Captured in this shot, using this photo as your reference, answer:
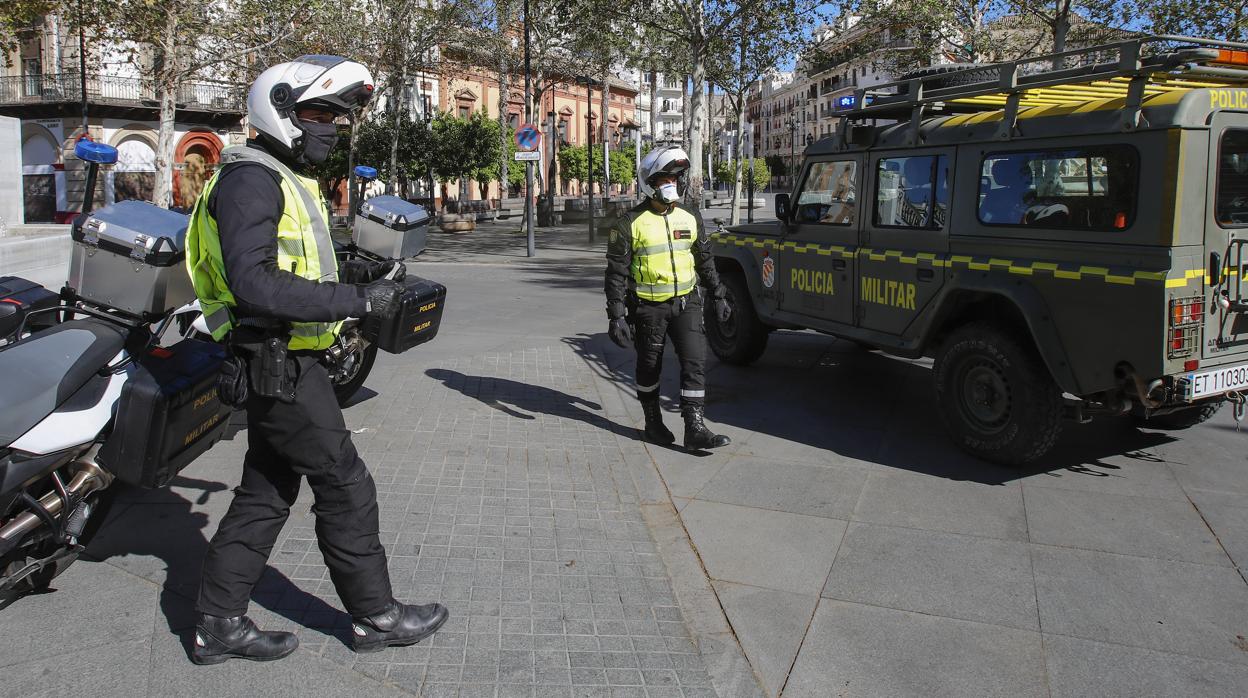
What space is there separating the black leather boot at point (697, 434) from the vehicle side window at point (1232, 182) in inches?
120

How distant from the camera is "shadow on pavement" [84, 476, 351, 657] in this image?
360 centimetres

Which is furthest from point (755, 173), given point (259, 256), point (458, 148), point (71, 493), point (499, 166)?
point (259, 256)

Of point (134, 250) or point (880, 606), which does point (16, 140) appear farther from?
point (880, 606)

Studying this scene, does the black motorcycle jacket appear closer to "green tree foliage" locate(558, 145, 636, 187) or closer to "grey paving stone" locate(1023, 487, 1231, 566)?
"grey paving stone" locate(1023, 487, 1231, 566)

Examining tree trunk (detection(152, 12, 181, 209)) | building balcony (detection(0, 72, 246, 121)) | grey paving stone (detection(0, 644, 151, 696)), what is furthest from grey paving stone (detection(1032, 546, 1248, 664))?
building balcony (detection(0, 72, 246, 121))

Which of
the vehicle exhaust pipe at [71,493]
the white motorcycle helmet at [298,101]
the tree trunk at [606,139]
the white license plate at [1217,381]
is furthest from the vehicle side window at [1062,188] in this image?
the tree trunk at [606,139]

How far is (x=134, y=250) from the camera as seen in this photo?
12.5ft

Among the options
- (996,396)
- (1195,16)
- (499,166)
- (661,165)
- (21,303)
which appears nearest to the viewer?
(21,303)

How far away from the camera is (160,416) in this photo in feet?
11.1

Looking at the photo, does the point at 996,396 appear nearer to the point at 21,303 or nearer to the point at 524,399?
the point at 524,399

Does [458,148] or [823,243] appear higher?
[458,148]

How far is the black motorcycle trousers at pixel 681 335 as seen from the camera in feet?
19.6

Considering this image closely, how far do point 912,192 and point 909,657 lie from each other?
12.7 feet

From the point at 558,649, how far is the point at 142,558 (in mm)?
2032
